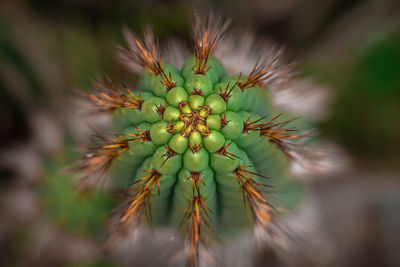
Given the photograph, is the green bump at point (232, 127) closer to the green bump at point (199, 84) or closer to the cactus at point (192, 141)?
the cactus at point (192, 141)

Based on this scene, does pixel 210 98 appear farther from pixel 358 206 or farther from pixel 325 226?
pixel 358 206

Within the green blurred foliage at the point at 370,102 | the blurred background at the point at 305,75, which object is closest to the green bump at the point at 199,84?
the blurred background at the point at 305,75

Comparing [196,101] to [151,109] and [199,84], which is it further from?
[151,109]


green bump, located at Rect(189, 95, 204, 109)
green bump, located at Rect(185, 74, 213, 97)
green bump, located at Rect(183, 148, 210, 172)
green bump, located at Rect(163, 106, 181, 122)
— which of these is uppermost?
green bump, located at Rect(185, 74, 213, 97)

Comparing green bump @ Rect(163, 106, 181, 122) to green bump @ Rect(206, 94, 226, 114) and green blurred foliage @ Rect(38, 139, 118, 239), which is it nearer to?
green bump @ Rect(206, 94, 226, 114)

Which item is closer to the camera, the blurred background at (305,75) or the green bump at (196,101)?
the green bump at (196,101)

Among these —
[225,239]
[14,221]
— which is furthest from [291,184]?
[14,221]

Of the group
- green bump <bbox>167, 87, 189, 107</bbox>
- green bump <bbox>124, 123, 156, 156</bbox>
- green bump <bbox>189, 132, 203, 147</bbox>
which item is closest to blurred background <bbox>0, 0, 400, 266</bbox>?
green bump <bbox>124, 123, 156, 156</bbox>
